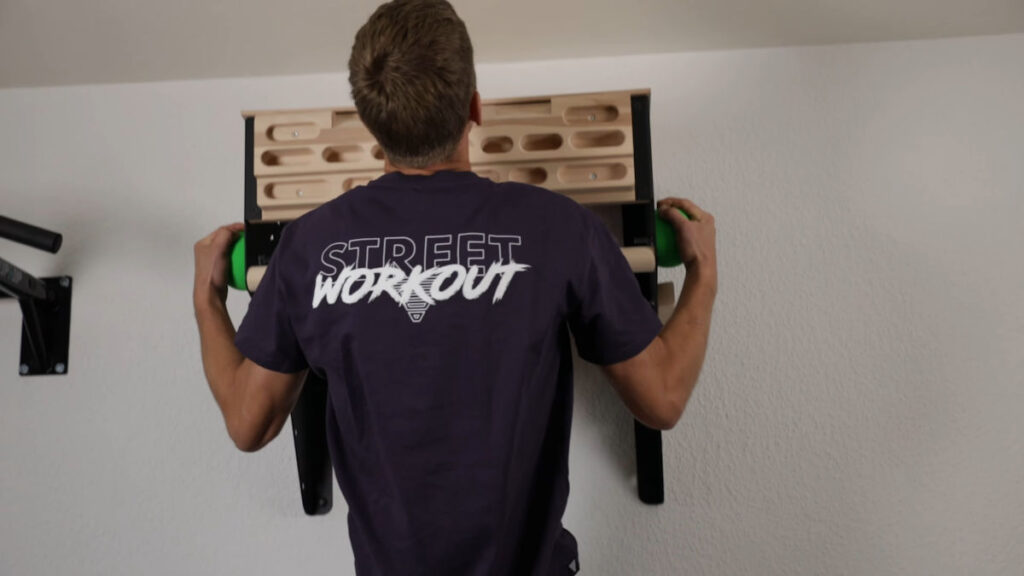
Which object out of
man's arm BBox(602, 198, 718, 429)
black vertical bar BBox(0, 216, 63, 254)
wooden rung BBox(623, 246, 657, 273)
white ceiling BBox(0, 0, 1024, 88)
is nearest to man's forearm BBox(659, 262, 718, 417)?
man's arm BBox(602, 198, 718, 429)

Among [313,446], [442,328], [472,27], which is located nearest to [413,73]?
[442,328]

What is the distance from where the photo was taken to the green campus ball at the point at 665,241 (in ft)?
3.55

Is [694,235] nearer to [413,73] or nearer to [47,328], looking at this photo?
[413,73]

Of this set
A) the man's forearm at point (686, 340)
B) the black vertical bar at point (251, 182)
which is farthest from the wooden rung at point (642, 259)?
the black vertical bar at point (251, 182)

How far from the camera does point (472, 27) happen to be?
131 cm

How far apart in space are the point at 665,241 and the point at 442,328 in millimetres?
434

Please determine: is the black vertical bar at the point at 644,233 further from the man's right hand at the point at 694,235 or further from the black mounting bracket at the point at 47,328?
the black mounting bracket at the point at 47,328

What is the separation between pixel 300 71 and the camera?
4.81ft

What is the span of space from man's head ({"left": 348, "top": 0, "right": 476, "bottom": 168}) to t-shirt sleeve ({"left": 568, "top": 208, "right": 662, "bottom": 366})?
20 cm

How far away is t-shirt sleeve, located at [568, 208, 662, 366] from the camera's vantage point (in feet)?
2.71

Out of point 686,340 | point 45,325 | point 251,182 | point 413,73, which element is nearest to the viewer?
point 413,73

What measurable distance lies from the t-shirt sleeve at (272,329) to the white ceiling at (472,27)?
1.99 ft

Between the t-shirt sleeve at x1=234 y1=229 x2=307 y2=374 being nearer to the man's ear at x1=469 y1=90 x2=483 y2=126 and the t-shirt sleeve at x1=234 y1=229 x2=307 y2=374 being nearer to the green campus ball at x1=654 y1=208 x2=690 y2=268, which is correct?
the man's ear at x1=469 y1=90 x2=483 y2=126

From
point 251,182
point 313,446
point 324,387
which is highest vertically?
point 251,182
